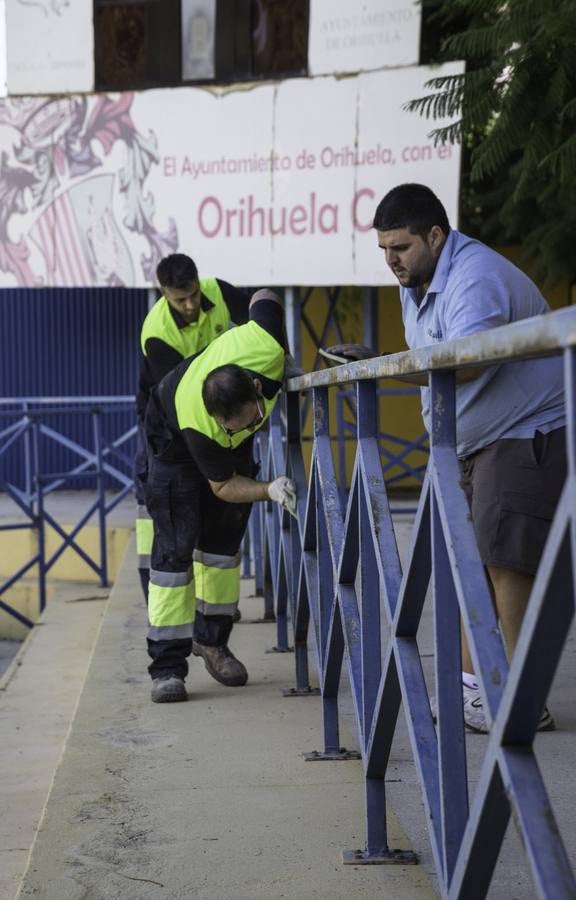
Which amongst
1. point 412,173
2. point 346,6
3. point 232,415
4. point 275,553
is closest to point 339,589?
point 232,415

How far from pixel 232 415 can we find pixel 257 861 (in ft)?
4.75

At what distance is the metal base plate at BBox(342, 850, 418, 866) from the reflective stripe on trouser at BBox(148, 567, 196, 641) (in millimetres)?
1679

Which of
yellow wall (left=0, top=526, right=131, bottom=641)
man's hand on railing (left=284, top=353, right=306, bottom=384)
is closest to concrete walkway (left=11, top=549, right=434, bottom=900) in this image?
man's hand on railing (left=284, top=353, right=306, bottom=384)

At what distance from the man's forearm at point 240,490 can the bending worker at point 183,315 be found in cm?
113

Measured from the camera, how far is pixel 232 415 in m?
3.81

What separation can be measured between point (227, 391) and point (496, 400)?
0.89 m

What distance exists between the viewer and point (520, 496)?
325 centimetres

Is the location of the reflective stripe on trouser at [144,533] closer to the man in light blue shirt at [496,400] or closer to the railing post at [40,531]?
the man in light blue shirt at [496,400]

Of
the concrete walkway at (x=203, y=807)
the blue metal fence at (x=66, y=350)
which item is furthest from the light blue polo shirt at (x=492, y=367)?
the blue metal fence at (x=66, y=350)

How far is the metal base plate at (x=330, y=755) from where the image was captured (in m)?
3.53

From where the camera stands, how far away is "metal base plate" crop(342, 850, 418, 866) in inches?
106

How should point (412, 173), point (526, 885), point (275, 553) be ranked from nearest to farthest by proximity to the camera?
1. point (526, 885)
2. point (275, 553)
3. point (412, 173)

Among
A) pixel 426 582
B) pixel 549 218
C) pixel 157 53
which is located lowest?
pixel 426 582

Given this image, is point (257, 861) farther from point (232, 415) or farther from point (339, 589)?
point (232, 415)
